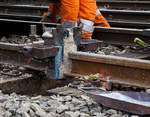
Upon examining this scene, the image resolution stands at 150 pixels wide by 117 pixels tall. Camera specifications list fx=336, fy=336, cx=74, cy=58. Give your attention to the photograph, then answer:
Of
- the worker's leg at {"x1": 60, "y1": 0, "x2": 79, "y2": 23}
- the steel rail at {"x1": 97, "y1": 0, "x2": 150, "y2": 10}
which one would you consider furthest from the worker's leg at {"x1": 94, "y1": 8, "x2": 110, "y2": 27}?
the steel rail at {"x1": 97, "y1": 0, "x2": 150, "y2": 10}

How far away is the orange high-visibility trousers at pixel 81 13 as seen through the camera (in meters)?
6.27

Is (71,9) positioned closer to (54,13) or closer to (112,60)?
(54,13)

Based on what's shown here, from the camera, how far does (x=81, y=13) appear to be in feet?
22.4

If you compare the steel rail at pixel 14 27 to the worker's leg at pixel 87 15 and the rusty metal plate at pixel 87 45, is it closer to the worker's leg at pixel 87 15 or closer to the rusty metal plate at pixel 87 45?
the worker's leg at pixel 87 15

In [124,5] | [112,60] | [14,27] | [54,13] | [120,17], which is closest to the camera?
[112,60]

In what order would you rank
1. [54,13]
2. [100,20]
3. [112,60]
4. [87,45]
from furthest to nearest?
[54,13] < [100,20] < [87,45] < [112,60]

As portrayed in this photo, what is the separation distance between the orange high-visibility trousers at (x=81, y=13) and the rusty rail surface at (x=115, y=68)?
5.13ft

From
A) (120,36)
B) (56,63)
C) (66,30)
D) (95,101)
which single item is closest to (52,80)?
(56,63)

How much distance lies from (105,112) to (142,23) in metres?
4.64

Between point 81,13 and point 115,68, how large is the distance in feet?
8.62

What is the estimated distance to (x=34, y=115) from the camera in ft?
11.3

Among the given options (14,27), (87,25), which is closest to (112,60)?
(87,25)

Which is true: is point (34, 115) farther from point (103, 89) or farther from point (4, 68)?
point (4, 68)

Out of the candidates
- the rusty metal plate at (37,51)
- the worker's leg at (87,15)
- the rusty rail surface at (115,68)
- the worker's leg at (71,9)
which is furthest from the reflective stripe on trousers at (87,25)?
the rusty metal plate at (37,51)
